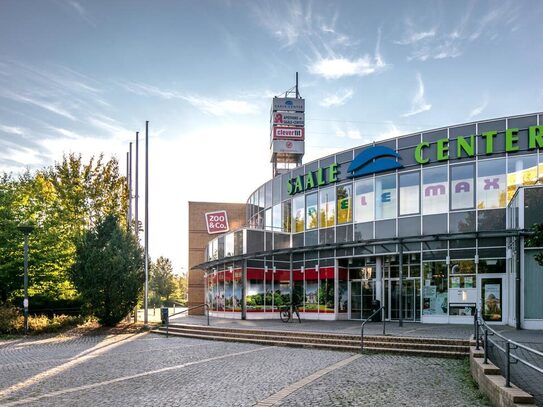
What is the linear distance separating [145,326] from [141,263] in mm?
3195

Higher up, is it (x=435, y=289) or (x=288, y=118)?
(x=288, y=118)

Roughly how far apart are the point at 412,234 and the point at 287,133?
20827 millimetres

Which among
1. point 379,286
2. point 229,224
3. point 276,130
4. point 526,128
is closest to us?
point 526,128

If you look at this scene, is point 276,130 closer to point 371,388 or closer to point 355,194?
point 355,194

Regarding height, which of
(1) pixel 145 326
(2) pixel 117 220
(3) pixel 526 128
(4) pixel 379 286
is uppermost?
(3) pixel 526 128

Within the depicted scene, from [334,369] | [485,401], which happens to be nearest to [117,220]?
[334,369]

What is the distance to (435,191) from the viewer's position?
2447 cm

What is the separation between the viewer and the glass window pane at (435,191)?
24188 mm

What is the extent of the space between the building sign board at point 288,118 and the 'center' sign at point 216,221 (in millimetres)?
9304

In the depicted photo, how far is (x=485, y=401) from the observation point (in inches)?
374

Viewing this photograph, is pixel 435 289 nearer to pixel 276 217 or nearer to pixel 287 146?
pixel 276 217

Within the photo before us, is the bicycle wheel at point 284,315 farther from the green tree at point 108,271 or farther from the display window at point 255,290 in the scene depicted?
the green tree at point 108,271

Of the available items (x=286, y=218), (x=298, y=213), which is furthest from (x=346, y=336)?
(x=286, y=218)

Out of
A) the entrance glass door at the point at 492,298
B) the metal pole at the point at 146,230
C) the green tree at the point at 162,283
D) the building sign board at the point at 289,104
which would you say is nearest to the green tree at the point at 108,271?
the metal pole at the point at 146,230
